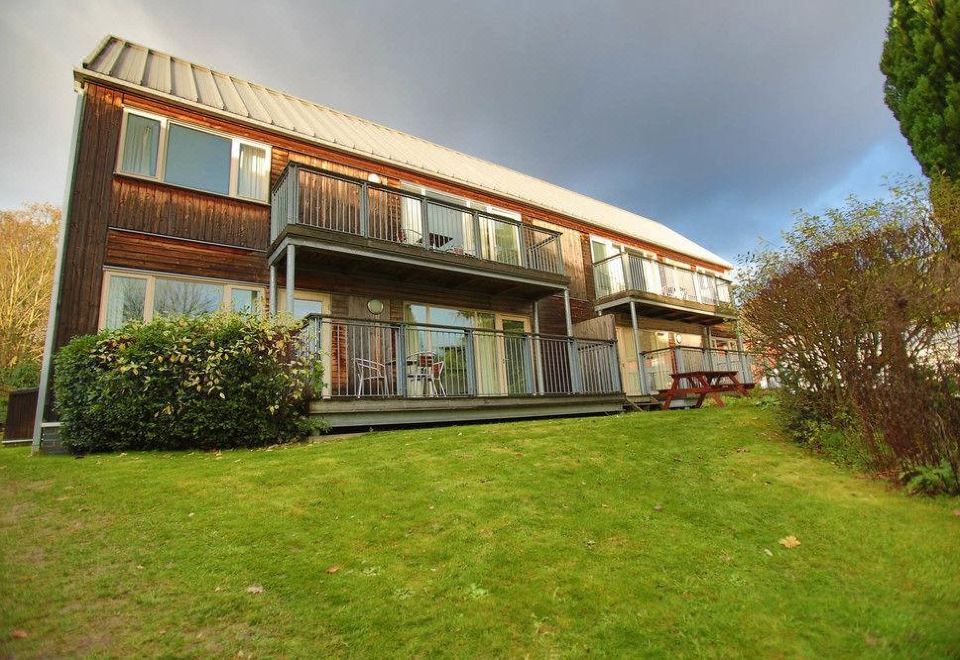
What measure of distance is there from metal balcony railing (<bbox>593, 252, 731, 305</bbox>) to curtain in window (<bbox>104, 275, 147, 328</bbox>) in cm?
1232

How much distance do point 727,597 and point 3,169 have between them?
20.8 metres

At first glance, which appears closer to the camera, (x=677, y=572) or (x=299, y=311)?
(x=677, y=572)

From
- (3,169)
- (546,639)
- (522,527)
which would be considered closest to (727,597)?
(546,639)

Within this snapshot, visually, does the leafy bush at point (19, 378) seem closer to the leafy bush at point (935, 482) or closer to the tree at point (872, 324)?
the tree at point (872, 324)

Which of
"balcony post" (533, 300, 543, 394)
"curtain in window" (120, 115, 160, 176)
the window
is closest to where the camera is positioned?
"curtain in window" (120, 115, 160, 176)

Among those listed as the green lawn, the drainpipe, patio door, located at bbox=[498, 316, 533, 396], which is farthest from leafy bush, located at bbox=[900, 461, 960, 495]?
the drainpipe

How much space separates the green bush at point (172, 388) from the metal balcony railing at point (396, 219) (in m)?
2.76

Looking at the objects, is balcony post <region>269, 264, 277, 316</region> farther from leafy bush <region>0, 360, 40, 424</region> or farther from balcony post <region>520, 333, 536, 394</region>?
leafy bush <region>0, 360, 40, 424</region>

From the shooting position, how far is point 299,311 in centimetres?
1059

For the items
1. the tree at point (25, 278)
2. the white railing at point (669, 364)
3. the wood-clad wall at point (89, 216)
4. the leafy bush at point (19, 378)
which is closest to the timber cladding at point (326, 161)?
the wood-clad wall at point (89, 216)

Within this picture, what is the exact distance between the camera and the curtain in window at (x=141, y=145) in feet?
31.9

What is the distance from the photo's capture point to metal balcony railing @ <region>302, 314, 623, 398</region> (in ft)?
30.7

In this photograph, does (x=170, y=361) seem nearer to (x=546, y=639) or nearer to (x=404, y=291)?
(x=404, y=291)

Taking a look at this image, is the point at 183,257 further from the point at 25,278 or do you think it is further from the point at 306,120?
the point at 25,278
